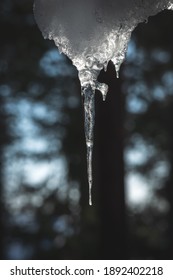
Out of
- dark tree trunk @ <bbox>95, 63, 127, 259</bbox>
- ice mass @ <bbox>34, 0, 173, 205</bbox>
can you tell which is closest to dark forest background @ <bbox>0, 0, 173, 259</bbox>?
dark tree trunk @ <bbox>95, 63, 127, 259</bbox>

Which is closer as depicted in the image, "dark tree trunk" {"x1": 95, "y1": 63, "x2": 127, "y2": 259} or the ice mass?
the ice mass

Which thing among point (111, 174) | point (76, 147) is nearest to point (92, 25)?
point (111, 174)

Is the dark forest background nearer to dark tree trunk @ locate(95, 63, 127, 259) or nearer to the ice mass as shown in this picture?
dark tree trunk @ locate(95, 63, 127, 259)

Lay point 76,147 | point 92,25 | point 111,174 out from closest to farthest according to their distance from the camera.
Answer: point 92,25 < point 111,174 < point 76,147

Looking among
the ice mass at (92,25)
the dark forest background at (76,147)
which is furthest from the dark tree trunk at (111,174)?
the ice mass at (92,25)

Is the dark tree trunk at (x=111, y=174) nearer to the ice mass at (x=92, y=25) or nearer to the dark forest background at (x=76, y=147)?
the dark forest background at (x=76, y=147)

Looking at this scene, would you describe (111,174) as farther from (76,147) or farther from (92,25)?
(92,25)
